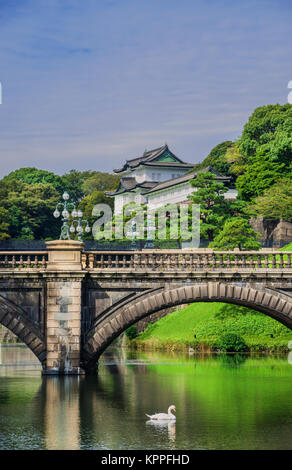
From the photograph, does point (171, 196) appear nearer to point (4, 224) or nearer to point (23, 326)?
point (4, 224)

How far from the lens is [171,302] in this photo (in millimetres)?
40250

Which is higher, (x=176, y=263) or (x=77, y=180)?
(x=77, y=180)

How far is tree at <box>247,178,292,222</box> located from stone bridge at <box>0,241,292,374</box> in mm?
37470

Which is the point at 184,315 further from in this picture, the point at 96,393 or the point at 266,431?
the point at 266,431

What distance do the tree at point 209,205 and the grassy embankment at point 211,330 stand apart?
32.4 feet

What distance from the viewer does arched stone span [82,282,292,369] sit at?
4006 centimetres

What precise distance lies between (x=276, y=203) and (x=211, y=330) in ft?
67.4

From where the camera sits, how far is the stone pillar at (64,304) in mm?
39281

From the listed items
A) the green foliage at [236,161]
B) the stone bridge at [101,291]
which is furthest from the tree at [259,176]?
the stone bridge at [101,291]

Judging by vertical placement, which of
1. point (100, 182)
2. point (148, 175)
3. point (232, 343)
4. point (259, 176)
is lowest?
point (232, 343)

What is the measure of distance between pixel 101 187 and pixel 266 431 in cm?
11778

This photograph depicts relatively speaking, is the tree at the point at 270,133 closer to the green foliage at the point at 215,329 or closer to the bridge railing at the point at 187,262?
the green foliage at the point at 215,329

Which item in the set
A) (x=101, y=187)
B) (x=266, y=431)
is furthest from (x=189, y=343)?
(x=101, y=187)

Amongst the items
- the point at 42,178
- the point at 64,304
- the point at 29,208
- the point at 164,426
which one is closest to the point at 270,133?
the point at 29,208
